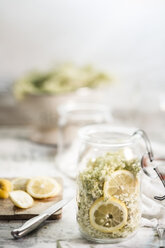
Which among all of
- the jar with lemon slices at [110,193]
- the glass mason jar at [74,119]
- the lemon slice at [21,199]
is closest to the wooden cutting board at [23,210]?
the lemon slice at [21,199]

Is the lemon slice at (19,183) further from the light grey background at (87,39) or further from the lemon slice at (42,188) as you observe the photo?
the light grey background at (87,39)

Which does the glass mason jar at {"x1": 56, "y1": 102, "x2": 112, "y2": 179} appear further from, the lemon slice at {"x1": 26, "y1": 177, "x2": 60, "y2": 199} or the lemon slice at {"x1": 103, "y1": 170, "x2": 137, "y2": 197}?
the lemon slice at {"x1": 103, "y1": 170, "x2": 137, "y2": 197}

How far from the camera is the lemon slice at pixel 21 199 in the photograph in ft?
2.93

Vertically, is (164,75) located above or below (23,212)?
above

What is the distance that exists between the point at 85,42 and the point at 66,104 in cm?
48

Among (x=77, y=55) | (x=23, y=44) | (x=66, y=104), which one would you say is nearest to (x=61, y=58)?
(x=77, y=55)

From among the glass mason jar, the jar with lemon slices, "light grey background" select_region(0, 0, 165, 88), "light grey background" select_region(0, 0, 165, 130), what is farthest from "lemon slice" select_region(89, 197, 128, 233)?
"light grey background" select_region(0, 0, 165, 88)

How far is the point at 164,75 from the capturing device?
73.1 inches

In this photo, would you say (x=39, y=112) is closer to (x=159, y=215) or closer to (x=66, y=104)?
(x=66, y=104)

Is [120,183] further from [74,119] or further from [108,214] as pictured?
[74,119]

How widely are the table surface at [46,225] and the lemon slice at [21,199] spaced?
46mm

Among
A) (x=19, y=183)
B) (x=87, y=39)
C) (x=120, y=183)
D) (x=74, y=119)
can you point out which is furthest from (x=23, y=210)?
(x=87, y=39)

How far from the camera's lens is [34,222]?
799 mm

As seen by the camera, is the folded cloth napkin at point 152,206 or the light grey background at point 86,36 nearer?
the folded cloth napkin at point 152,206
